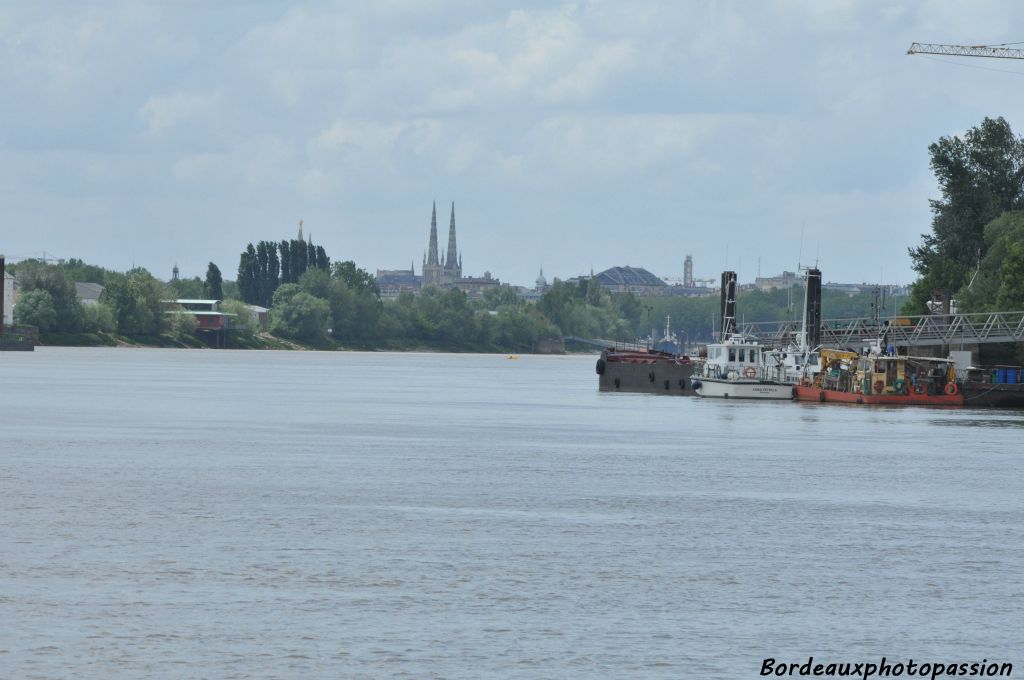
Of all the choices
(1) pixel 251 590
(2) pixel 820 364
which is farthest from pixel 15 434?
(2) pixel 820 364

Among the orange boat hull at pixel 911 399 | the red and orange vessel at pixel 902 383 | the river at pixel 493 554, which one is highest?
the red and orange vessel at pixel 902 383

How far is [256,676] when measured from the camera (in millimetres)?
29547

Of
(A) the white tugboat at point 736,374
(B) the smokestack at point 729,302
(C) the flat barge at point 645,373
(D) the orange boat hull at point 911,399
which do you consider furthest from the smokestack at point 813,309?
(C) the flat barge at point 645,373

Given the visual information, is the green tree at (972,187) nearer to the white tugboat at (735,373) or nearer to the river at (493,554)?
the white tugboat at (735,373)

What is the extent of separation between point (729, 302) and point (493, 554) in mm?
118112

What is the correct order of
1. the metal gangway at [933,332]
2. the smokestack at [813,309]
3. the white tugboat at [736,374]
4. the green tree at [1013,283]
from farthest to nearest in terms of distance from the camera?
the green tree at [1013,283]
the smokestack at [813,309]
the metal gangway at [933,332]
the white tugboat at [736,374]

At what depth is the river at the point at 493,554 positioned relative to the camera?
104 feet

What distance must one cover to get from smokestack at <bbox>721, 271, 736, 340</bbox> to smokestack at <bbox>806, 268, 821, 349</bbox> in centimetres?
686

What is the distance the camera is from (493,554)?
43219 millimetres

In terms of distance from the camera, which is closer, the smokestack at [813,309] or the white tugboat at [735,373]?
the white tugboat at [735,373]

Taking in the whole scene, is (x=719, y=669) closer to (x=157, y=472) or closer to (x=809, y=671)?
(x=809, y=671)

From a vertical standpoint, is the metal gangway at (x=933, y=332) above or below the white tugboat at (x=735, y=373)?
above

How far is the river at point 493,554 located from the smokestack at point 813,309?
5629 cm

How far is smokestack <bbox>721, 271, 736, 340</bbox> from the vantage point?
153 m
